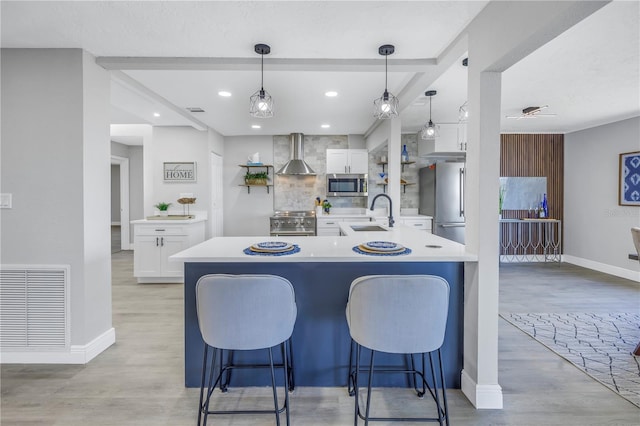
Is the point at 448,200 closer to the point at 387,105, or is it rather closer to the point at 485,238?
the point at 387,105

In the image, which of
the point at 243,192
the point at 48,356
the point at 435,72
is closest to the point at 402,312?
the point at 435,72

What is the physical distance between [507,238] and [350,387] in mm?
5170

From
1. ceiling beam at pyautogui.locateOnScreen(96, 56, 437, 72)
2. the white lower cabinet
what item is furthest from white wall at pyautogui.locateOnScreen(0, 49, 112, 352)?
the white lower cabinet

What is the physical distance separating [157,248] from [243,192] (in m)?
2.07

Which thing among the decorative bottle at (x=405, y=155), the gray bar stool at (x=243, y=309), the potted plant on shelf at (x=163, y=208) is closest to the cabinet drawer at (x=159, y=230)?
the potted plant on shelf at (x=163, y=208)

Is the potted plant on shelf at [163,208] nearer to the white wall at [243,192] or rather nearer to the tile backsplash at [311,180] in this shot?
the white wall at [243,192]

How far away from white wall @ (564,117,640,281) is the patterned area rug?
2082 millimetres

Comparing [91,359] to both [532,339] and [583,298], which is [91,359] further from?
[583,298]

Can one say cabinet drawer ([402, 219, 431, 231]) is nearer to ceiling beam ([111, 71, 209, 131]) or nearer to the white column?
the white column

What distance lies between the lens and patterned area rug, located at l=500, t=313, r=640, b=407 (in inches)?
89.9

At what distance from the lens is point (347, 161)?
5898 millimetres

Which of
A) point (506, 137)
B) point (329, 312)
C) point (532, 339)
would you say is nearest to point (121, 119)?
point (329, 312)

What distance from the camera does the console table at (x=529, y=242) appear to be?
6016mm

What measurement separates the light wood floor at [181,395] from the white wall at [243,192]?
334 centimetres
